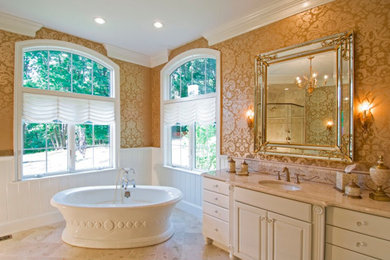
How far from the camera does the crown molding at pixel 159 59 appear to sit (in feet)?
13.1

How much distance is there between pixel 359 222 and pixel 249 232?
3.09 feet

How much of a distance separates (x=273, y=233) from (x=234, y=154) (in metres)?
1.21

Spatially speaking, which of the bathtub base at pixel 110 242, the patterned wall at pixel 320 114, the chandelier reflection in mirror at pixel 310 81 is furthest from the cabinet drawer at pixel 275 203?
the bathtub base at pixel 110 242

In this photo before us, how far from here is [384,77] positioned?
6.02ft

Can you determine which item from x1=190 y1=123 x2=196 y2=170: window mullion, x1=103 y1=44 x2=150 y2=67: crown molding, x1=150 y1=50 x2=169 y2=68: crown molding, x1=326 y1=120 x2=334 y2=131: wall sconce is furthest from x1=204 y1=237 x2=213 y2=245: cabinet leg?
→ x1=103 y1=44 x2=150 y2=67: crown molding

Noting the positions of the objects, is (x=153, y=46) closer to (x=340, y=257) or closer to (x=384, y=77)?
(x=384, y=77)

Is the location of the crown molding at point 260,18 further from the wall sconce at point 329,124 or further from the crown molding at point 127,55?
the crown molding at point 127,55

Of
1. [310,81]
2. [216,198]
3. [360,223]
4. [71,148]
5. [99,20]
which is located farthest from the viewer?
[71,148]

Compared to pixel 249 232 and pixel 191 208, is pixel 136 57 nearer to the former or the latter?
pixel 191 208

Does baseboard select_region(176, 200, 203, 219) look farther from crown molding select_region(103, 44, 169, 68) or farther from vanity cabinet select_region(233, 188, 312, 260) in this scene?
crown molding select_region(103, 44, 169, 68)

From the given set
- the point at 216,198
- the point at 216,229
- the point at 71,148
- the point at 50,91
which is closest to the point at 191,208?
the point at 216,229

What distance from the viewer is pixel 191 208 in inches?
140

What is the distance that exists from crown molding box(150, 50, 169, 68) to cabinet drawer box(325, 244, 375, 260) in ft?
11.9

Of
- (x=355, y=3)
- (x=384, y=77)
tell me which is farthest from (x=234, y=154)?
(x=355, y=3)
